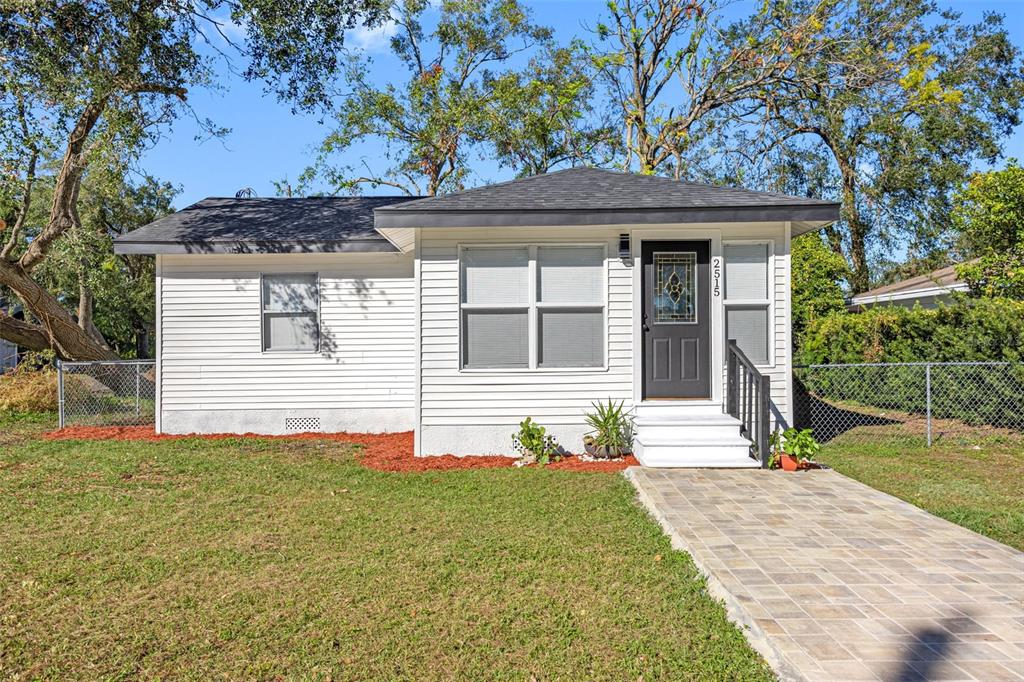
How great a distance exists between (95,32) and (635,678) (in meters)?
13.5

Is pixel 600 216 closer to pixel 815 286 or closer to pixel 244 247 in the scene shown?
pixel 244 247

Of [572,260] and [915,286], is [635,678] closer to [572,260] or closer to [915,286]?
[572,260]

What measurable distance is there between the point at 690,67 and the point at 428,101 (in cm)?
818

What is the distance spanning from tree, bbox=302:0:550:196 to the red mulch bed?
12.7 meters

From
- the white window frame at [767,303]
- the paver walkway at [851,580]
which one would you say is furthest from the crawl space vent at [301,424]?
the white window frame at [767,303]

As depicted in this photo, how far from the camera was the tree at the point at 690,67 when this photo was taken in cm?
1903

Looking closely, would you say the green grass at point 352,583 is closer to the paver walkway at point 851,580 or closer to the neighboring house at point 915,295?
the paver walkway at point 851,580

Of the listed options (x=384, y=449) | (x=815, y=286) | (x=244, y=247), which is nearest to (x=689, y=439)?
(x=384, y=449)

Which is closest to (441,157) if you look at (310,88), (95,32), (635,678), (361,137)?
(361,137)

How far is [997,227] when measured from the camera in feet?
31.1

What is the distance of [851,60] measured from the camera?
18359mm

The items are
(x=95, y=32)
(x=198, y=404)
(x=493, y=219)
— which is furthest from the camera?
(x=95, y=32)

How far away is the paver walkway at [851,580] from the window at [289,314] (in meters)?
5.94

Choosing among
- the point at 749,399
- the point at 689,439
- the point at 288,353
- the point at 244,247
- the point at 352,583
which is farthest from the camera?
the point at 288,353
